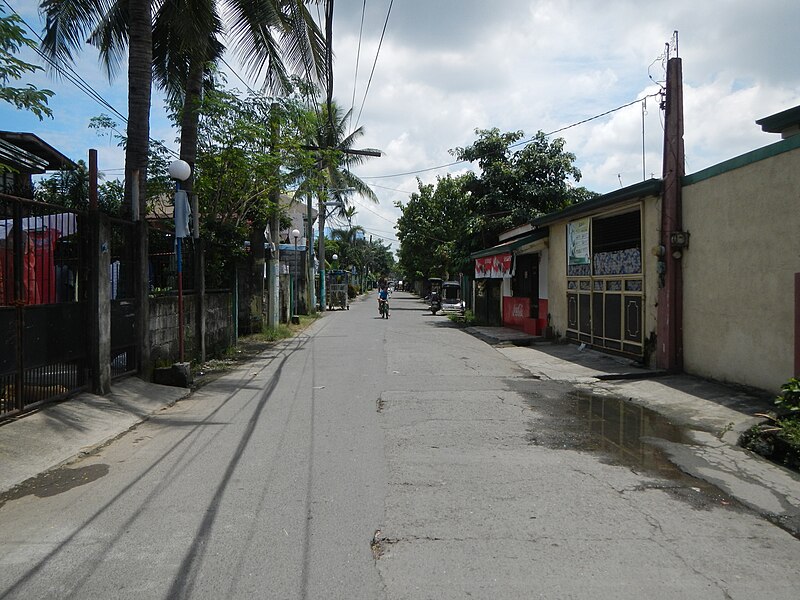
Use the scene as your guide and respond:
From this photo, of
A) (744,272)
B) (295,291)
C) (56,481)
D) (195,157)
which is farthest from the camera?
(295,291)

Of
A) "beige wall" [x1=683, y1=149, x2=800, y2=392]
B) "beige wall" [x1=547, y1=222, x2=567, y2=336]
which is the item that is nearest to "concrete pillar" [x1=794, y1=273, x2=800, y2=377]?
"beige wall" [x1=683, y1=149, x2=800, y2=392]

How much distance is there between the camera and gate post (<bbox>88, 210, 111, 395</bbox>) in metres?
8.79

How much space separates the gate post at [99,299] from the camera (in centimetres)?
879

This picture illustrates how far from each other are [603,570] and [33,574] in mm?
3615

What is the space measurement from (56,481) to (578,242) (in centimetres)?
1370

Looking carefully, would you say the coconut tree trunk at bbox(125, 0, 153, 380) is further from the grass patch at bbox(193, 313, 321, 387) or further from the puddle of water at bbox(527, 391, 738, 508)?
the puddle of water at bbox(527, 391, 738, 508)

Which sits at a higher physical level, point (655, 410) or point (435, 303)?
point (435, 303)

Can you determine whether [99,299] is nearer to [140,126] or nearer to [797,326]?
[140,126]

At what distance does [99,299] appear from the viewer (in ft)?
29.1

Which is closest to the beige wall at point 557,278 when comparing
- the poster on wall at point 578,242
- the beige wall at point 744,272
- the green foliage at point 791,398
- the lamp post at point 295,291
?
the poster on wall at point 578,242

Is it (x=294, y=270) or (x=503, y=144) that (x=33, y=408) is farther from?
(x=294, y=270)

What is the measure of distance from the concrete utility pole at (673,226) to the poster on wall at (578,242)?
13.5 feet

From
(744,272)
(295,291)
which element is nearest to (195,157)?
(744,272)

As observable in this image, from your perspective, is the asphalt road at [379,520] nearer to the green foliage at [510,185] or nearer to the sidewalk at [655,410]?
the sidewalk at [655,410]
